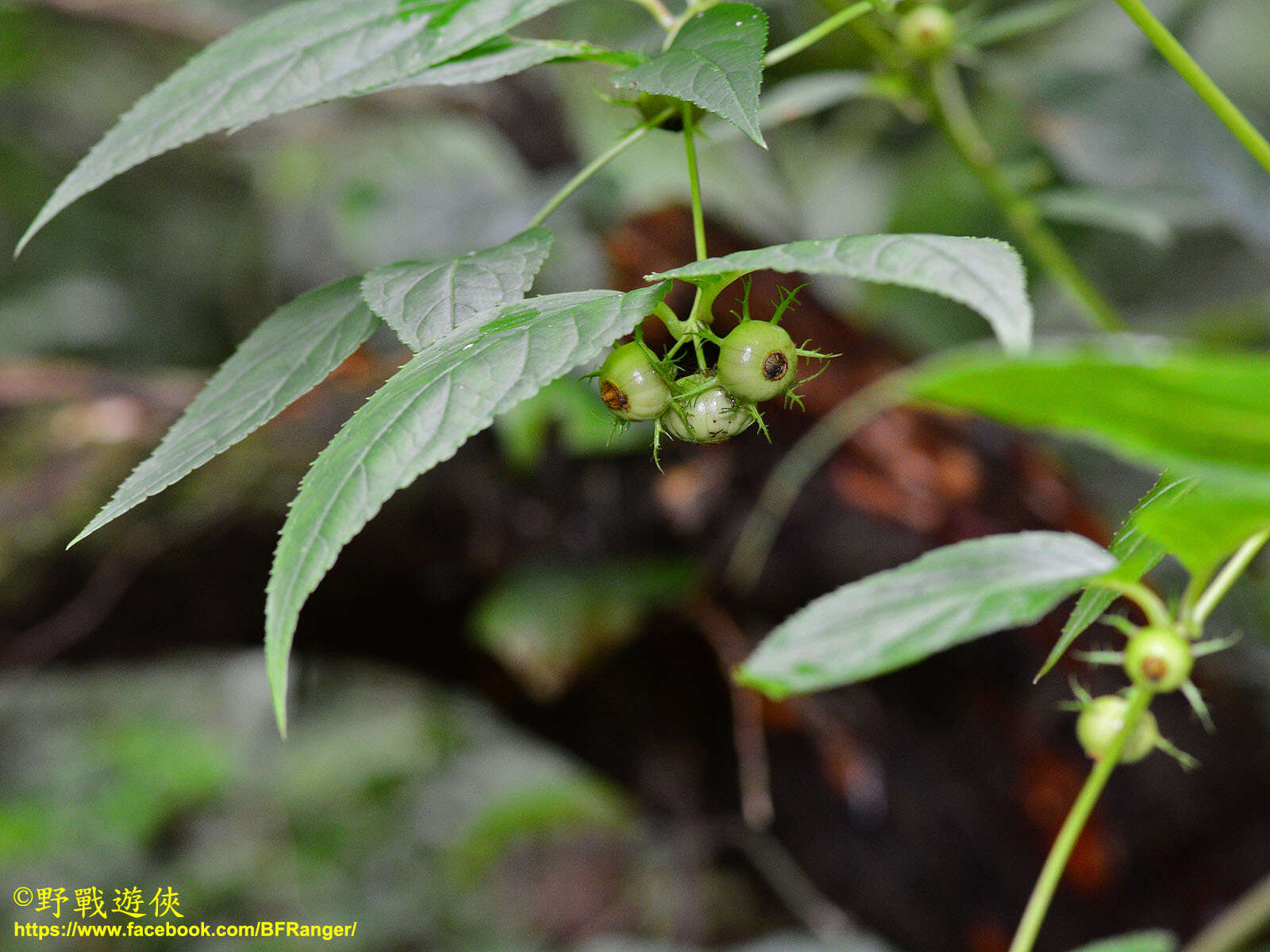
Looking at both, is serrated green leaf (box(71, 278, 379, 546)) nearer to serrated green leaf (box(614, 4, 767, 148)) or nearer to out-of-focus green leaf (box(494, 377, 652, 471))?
serrated green leaf (box(614, 4, 767, 148))

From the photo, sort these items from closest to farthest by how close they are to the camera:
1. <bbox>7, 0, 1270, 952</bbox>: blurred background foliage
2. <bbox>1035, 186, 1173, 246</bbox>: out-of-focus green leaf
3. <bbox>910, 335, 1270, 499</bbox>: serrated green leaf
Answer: <bbox>910, 335, 1270, 499</bbox>: serrated green leaf < <bbox>1035, 186, 1173, 246</bbox>: out-of-focus green leaf < <bbox>7, 0, 1270, 952</bbox>: blurred background foliage

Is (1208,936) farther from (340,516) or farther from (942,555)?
(340,516)

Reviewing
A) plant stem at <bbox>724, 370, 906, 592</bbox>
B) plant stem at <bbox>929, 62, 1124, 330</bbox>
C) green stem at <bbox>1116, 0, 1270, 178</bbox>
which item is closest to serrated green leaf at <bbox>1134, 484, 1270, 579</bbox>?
green stem at <bbox>1116, 0, 1270, 178</bbox>

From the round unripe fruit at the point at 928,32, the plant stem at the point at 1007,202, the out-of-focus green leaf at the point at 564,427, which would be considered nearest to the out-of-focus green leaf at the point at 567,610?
the out-of-focus green leaf at the point at 564,427

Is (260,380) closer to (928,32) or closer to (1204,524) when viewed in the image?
(1204,524)

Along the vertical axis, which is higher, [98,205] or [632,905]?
[98,205]

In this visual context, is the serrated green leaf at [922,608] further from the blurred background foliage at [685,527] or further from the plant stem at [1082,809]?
the blurred background foliage at [685,527]

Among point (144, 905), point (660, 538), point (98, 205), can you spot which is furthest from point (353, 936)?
point (98, 205)
